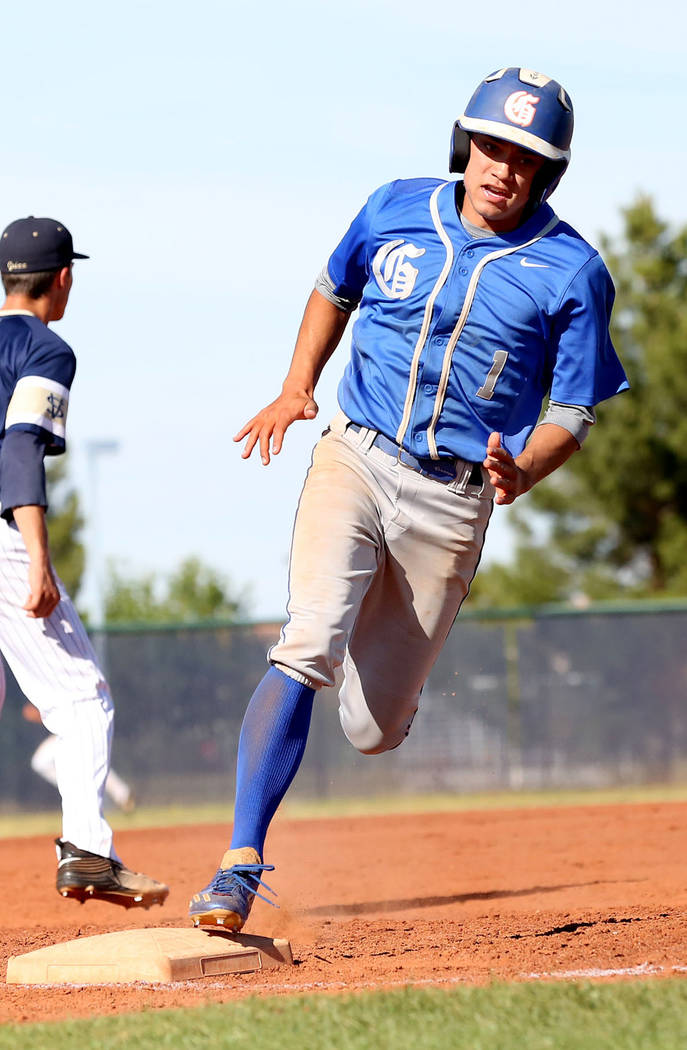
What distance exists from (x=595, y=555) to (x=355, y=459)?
2804 centimetres

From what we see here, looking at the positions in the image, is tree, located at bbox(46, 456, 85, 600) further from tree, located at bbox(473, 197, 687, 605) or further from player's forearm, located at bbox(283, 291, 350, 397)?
player's forearm, located at bbox(283, 291, 350, 397)

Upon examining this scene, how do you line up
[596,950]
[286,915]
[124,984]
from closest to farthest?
[124,984] → [596,950] → [286,915]

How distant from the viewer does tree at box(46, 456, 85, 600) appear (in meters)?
45.6

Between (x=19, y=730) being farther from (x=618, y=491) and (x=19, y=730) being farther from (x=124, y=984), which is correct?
(x=618, y=491)

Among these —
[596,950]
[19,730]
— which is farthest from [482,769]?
[596,950]

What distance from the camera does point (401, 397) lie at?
4609mm

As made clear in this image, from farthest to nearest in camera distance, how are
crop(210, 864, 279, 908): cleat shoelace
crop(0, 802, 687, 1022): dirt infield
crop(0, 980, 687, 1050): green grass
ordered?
1. crop(210, 864, 279, 908): cleat shoelace
2. crop(0, 802, 687, 1022): dirt infield
3. crop(0, 980, 687, 1050): green grass

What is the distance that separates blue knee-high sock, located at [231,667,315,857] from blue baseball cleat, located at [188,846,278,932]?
0.10m

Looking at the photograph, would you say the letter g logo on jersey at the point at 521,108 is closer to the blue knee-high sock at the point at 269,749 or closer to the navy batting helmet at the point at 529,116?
the navy batting helmet at the point at 529,116

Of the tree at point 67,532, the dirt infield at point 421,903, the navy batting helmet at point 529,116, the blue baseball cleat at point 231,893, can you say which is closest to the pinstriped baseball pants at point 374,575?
the blue baseball cleat at point 231,893

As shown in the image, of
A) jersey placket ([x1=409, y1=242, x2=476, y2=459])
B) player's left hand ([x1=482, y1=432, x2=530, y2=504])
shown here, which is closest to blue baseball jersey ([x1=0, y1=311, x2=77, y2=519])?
jersey placket ([x1=409, y1=242, x2=476, y2=459])

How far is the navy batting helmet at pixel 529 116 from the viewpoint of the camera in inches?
177

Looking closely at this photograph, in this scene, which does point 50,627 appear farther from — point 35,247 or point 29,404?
point 35,247

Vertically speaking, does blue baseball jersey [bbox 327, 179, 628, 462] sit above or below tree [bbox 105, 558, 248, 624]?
above
